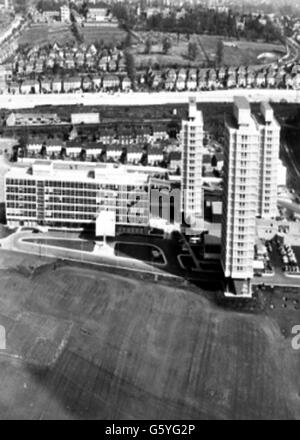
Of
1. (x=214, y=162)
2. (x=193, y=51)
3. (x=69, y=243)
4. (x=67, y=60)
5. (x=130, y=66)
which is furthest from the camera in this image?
(x=193, y=51)

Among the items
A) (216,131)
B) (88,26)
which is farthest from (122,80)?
(88,26)

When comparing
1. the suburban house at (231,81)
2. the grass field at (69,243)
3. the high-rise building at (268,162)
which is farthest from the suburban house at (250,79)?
the grass field at (69,243)

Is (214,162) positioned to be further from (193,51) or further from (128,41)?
(128,41)

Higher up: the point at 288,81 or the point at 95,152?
the point at 288,81

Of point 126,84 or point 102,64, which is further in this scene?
point 102,64

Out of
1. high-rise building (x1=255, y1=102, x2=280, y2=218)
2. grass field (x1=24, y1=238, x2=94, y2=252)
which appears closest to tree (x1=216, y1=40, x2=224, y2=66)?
high-rise building (x1=255, y1=102, x2=280, y2=218)

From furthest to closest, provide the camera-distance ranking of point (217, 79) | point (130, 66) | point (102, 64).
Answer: point (102, 64), point (130, 66), point (217, 79)

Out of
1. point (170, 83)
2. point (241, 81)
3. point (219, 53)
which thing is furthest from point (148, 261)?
point (219, 53)
